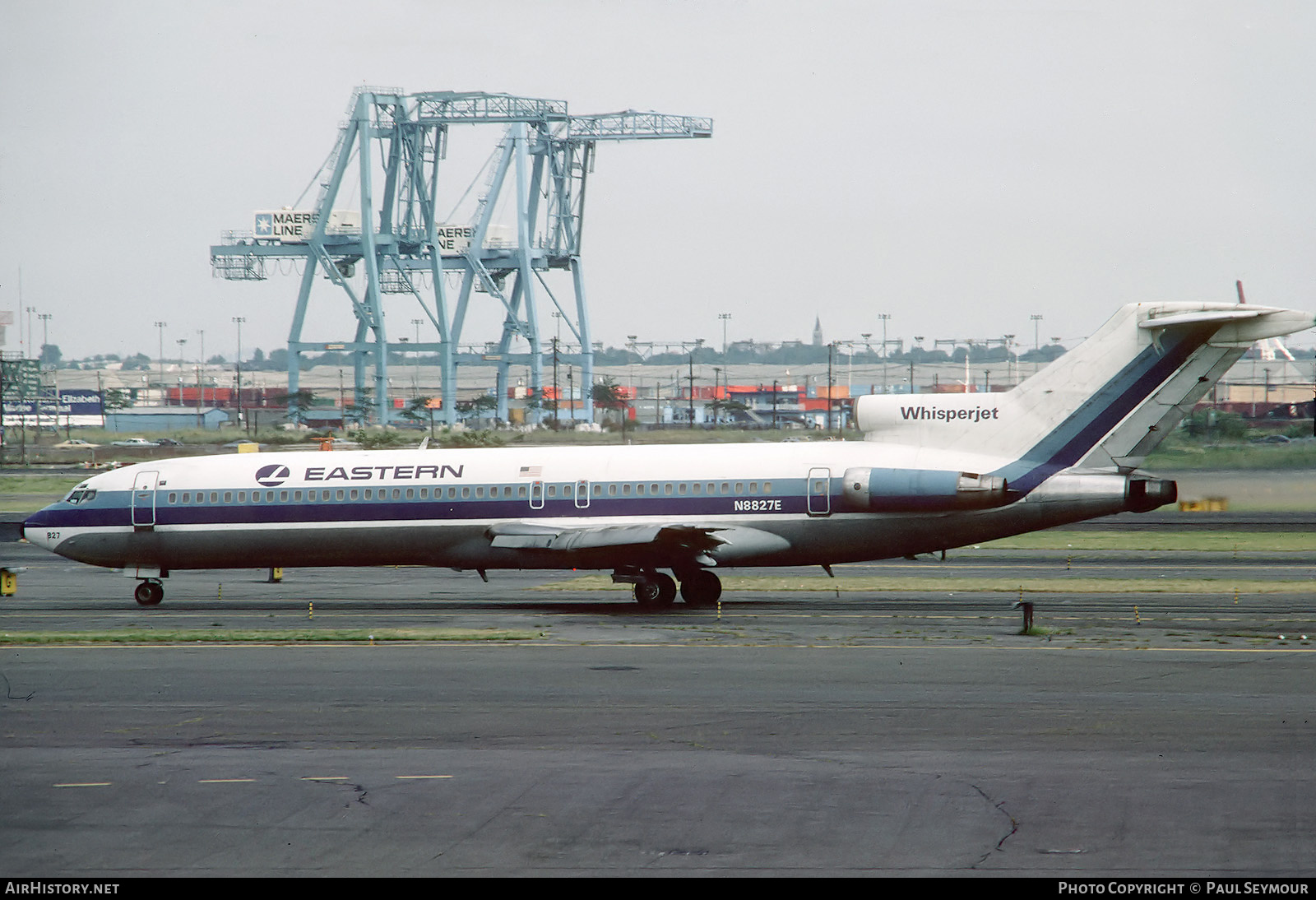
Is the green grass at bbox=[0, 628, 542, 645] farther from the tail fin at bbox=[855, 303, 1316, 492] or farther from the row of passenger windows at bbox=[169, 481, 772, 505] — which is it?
the tail fin at bbox=[855, 303, 1316, 492]

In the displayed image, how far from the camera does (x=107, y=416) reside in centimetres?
15175

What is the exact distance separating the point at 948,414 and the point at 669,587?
25.7ft

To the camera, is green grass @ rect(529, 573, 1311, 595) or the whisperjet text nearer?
the whisperjet text

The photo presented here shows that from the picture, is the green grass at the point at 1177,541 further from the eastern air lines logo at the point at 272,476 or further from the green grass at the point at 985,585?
the eastern air lines logo at the point at 272,476

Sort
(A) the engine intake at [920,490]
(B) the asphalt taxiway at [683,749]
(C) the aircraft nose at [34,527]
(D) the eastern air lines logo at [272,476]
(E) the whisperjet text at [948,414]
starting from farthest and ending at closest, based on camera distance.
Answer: (C) the aircraft nose at [34,527]
(D) the eastern air lines logo at [272,476]
(E) the whisperjet text at [948,414]
(A) the engine intake at [920,490]
(B) the asphalt taxiway at [683,749]

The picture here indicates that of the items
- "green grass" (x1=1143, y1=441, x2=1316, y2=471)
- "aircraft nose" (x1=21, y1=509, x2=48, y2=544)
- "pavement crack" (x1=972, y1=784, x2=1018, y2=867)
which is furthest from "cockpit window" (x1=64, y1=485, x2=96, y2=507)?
"green grass" (x1=1143, y1=441, x2=1316, y2=471)

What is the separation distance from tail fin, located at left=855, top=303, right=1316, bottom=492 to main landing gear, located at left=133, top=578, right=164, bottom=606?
66.3ft

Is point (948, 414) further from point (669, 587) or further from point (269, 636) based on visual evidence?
point (269, 636)

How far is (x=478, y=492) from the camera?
32.3 m

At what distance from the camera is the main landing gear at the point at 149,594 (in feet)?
108

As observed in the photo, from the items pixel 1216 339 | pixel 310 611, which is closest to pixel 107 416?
pixel 310 611

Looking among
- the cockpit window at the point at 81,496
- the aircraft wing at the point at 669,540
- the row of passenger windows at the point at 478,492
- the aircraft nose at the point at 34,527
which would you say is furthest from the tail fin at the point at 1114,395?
the aircraft nose at the point at 34,527

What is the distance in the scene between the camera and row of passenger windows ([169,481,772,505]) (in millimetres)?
31219

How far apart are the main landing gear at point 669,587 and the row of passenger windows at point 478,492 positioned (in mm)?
1960
